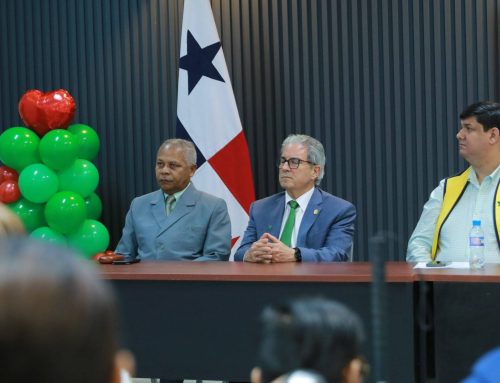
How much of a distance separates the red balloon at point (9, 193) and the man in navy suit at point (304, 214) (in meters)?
1.82

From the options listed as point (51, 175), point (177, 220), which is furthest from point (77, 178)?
point (177, 220)

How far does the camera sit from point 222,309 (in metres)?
3.33

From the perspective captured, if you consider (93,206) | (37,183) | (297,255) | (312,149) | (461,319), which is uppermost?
(312,149)

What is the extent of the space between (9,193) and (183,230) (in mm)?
1550

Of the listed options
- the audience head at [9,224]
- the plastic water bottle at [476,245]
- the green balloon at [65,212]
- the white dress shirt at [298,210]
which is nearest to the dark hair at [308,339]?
the audience head at [9,224]

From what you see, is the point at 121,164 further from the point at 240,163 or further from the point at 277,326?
the point at 277,326

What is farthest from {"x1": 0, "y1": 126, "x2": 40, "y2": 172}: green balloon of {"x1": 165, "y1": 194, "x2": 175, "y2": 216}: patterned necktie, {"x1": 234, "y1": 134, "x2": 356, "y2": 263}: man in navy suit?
{"x1": 234, "y1": 134, "x2": 356, "y2": 263}: man in navy suit

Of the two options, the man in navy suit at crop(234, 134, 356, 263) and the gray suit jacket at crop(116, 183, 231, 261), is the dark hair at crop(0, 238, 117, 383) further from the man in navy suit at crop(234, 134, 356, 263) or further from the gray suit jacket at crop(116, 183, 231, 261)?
the gray suit jacket at crop(116, 183, 231, 261)

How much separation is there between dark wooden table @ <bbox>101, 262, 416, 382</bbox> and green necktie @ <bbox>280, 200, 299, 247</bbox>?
23.4 inches

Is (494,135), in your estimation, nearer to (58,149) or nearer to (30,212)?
(58,149)

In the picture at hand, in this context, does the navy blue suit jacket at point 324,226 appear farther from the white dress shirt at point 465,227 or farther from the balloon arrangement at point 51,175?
the balloon arrangement at point 51,175

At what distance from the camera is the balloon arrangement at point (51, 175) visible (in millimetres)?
5211

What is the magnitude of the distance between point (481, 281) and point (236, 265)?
103 cm

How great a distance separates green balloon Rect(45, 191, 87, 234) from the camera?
16.9 feet
